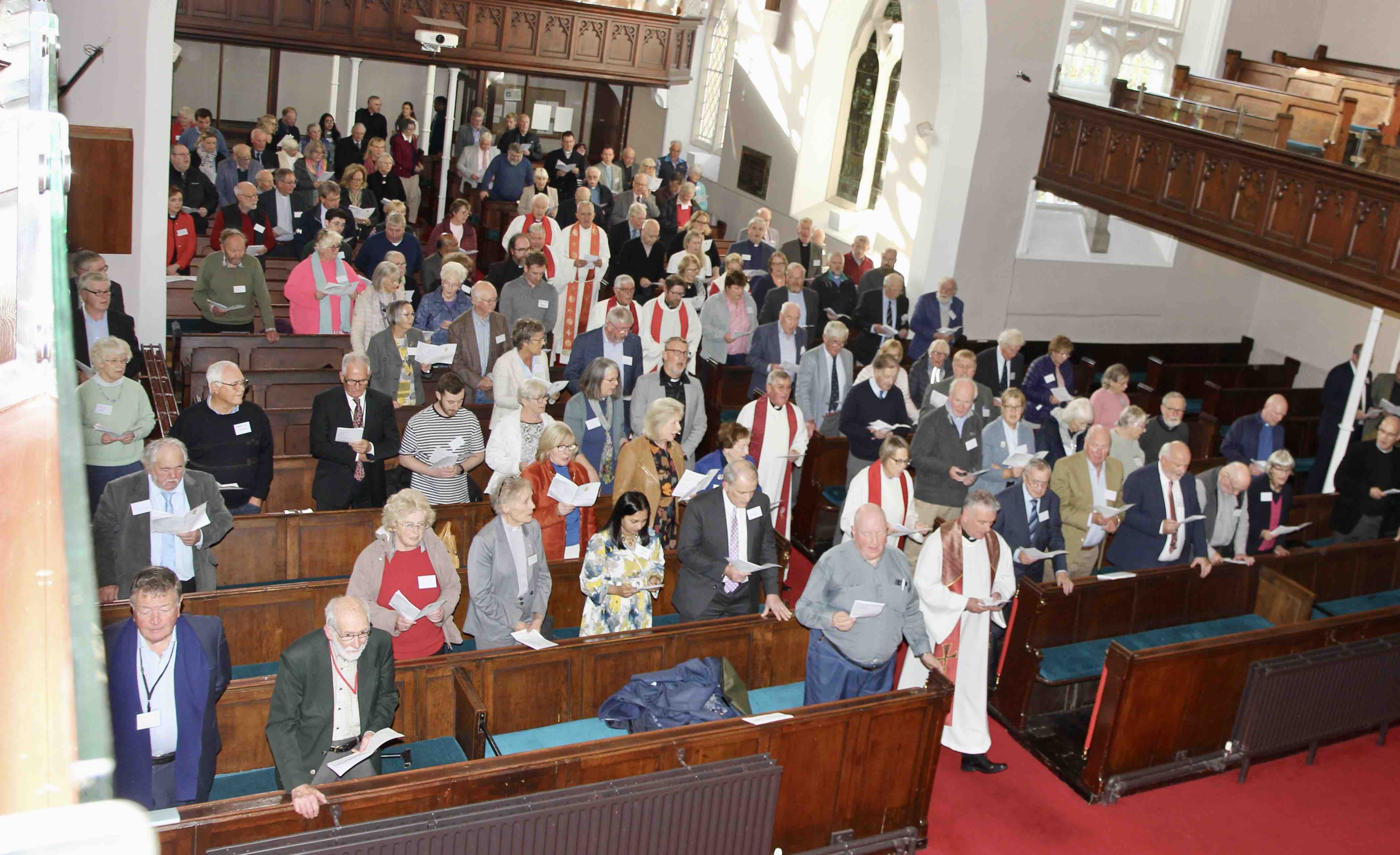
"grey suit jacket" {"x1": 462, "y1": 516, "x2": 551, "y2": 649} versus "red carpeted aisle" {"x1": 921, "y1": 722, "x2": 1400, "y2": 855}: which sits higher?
"grey suit jacket" {"x1": 462, "y1": 516, "x2": 551, "y2": 649}

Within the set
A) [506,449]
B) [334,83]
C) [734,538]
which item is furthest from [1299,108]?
[334,83]

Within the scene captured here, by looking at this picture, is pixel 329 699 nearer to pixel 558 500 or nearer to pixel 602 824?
pixel 602 824

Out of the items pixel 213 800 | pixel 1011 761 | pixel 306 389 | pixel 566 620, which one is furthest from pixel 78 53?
pixel 1011 761

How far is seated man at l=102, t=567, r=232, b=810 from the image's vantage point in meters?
3.92

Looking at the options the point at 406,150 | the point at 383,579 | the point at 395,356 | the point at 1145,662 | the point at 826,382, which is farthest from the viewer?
the point at 406,150

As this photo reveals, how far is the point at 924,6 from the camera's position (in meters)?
13.7

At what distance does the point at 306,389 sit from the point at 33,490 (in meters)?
7.84

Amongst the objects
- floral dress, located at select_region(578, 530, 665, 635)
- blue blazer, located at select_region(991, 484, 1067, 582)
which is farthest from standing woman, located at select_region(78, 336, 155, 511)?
blue blazer, located at select_region(991, 484, 1067, 582)

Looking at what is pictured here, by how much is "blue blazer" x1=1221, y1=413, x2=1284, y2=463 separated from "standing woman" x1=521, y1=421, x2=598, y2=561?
490 centimetres

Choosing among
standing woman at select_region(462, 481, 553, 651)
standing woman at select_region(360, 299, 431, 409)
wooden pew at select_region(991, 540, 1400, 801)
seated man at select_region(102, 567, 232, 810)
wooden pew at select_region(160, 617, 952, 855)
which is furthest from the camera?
standing woman at select_region(360, 299, 431, 409)

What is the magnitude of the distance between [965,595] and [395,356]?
149 inches

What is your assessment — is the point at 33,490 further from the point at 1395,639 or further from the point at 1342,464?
the point at 1342,464

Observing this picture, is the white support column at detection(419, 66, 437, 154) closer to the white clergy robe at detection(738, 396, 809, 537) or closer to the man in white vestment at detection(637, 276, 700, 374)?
the man in white vestment at detection(637, 276, 700, 374)

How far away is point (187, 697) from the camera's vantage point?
410 centimetres
